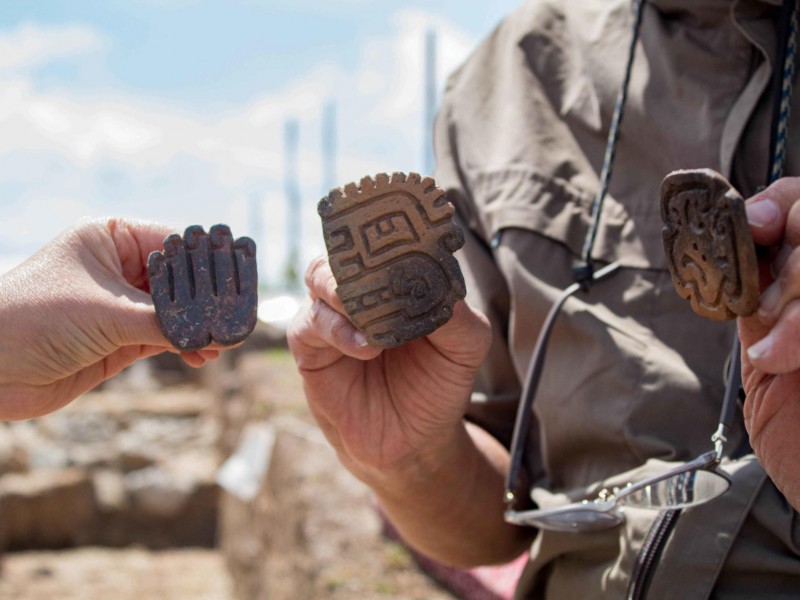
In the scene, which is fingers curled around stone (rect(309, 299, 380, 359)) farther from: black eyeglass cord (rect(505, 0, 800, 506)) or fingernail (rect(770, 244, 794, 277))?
fingernail (rect(770, 244, 794, 277))

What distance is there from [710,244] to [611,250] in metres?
0.59

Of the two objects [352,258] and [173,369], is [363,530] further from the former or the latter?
[173,369]

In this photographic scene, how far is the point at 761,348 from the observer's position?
0.94m

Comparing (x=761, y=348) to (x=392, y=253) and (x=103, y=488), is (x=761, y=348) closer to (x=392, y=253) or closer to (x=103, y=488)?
(x=392, y=253)

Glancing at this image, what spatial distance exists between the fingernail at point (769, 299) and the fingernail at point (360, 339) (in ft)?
1.86

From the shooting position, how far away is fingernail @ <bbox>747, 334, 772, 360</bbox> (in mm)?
932

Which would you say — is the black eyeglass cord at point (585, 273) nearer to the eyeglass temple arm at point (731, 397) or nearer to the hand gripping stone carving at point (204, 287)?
the eyeglass temple arm at point (731, 397)

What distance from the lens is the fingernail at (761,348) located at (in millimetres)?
932

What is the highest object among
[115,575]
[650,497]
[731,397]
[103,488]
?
[731,397]

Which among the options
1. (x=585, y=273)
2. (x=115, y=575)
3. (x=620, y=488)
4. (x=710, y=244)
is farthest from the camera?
(x=115, y=575)

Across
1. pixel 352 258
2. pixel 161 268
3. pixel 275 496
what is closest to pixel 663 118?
pixel 352 258


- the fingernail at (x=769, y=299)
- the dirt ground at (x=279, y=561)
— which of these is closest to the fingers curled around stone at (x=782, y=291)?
the fingernail at (x=769, y=299)

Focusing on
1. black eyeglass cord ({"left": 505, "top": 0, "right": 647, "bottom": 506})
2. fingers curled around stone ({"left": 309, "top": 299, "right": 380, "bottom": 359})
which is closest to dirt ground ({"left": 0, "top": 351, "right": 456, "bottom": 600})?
black eyeglass cord ({"left": 505, "top": 0, "right": 647, "bottom": 506})

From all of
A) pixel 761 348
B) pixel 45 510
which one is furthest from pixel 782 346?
pixel 45 510
